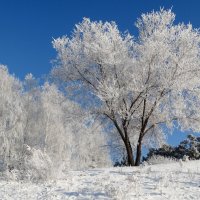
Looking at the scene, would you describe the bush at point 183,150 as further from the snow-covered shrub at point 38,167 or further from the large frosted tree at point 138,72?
the snow-covered shrub at point 38,167

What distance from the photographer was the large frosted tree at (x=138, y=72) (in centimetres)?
2602

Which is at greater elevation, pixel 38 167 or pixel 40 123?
pixel 40 123

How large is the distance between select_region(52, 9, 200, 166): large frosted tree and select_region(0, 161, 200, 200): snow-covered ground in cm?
843

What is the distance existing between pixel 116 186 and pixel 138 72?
13291 millimetres

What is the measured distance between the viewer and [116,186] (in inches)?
532

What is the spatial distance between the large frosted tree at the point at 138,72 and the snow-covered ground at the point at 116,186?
843 cm

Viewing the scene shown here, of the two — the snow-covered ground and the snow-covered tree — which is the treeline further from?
the snow-covered ground

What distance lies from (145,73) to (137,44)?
2.27 metres

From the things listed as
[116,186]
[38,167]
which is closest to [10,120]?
[38,167]

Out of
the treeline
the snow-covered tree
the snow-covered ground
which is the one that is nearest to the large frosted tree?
the treeline

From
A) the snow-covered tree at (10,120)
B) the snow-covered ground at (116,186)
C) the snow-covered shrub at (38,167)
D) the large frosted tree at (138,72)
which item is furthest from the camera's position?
the snow-covered tree at (10,120)

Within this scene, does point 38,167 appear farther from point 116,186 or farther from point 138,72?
point 138,72

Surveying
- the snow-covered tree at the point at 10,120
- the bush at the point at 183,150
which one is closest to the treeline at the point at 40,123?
Result: the snow-covered tree at the point at 10,120

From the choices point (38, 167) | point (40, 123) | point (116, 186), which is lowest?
point (116, 186)
